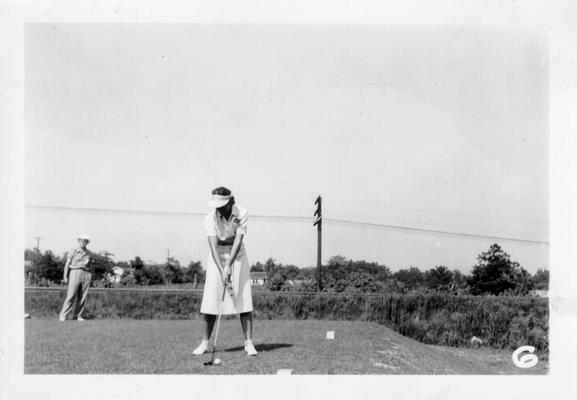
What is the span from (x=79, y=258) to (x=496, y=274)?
6.70m

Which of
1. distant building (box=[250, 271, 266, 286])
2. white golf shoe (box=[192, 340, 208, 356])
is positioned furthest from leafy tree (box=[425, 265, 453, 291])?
white golf shoe (box=[192, 340, 208, 356])

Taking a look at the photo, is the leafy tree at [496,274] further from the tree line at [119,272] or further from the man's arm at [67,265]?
the man's arm at [67,265]

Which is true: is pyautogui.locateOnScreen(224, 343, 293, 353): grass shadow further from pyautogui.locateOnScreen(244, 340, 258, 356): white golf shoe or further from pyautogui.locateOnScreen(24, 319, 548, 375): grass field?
pyautogui.locateOnScreen(244, 340, 258, 356): white golf shoe

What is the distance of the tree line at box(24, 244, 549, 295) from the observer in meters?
10.1

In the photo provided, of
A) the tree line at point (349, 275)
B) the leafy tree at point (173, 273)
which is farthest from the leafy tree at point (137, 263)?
the leafy tree at point (173, 273)

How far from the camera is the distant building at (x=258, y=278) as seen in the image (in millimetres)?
10373

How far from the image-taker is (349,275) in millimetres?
11086

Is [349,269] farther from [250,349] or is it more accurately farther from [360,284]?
[250,349]

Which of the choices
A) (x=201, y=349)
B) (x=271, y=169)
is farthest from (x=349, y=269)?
(x=201, y=349)

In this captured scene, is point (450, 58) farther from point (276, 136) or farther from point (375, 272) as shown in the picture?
point (375, 272)

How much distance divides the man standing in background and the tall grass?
696mm

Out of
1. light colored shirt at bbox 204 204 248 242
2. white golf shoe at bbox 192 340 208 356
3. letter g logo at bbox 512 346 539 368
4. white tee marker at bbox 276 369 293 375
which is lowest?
letter g logo at bbox 512 346 539 368

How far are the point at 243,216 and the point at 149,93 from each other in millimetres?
2184

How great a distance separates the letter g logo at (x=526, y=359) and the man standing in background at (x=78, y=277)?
6.12 m
